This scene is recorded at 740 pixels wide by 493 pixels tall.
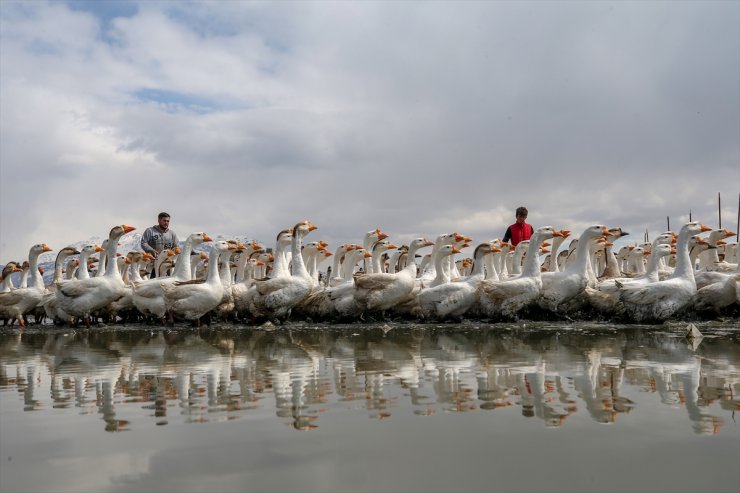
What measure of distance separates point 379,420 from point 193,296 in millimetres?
10913

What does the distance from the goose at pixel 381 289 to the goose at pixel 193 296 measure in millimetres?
3344

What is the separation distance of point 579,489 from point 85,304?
14.6 m

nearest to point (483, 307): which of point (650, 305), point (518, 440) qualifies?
point (650, 305)

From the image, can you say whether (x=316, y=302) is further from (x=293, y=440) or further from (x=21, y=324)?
(x=293, y=440)

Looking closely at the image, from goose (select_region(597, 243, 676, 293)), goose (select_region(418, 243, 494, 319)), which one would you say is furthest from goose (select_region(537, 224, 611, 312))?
goose (select_region(418, 243, 494, 319))

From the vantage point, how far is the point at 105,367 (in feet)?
29.6

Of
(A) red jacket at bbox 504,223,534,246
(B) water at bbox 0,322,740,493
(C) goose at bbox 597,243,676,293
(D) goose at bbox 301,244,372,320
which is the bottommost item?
(B) water at bbox 0,322,740,493

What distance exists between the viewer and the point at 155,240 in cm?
2095

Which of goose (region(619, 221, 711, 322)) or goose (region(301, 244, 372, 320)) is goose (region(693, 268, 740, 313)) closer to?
goose (region(619, 221, 711, 322))

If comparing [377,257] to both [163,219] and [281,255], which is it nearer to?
[281,255]

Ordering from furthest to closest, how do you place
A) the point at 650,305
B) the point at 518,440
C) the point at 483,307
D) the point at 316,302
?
the point at 316,302
the point at 483,307
the point at 650,305
the point at 518,440

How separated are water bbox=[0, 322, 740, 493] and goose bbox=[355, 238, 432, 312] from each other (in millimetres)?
5713

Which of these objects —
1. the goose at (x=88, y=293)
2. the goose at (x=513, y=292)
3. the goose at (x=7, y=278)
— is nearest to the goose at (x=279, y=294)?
the goose at (x=88, y=293)

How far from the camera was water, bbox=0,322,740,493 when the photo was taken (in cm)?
419
